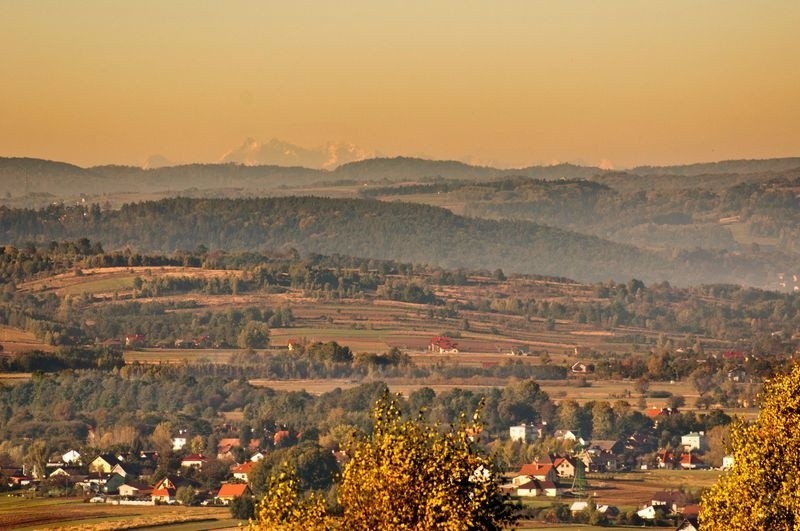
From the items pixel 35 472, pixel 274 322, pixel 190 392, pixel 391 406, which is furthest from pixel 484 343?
pixel 391 406

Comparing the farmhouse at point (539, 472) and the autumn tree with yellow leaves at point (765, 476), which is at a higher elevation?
the autumn tree with yellow leaves at point (765, 476)

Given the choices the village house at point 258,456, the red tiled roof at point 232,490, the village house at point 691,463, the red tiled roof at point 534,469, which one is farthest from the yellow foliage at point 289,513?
the village house at point 691,463

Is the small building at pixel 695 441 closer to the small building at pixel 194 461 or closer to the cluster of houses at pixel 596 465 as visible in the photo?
the cluster of houses at pixel 596 465

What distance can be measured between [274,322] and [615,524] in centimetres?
11298

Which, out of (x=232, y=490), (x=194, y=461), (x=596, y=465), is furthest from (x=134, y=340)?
(x=232, y=490)

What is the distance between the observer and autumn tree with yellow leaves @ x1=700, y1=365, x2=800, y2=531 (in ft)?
113

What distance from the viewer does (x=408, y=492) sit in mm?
28719

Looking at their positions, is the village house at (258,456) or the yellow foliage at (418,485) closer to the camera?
the yellow foliage at (418,485)

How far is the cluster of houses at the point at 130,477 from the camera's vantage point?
283 feet

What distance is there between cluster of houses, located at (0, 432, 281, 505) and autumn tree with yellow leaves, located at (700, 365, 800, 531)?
147 feet

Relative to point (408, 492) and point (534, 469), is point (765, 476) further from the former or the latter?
point (534, 469)

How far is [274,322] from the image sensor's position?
186 metres

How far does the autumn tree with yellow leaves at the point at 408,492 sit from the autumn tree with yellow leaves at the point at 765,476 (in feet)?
21.8

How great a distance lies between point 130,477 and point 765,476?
64.1 metres
